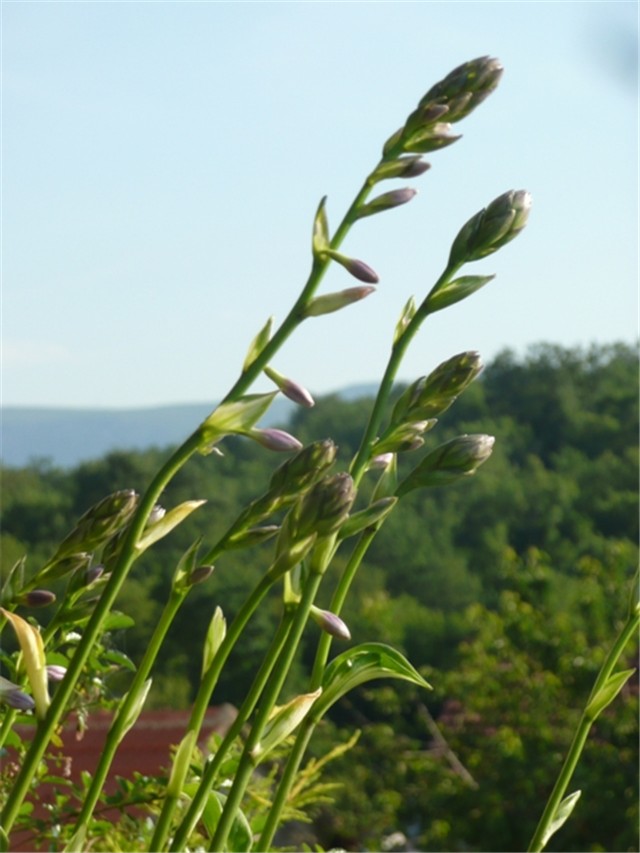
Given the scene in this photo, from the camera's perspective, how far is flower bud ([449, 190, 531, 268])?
42 cm

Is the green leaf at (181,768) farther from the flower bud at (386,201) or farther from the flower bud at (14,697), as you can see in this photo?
the flower bud at (386,201)

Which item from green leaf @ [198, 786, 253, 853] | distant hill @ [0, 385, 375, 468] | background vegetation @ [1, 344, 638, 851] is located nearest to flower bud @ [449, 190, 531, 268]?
green leaf @ [198, 786, 253, 853]

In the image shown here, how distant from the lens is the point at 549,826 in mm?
450

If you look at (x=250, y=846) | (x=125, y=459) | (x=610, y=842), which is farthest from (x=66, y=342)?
(x=250, y=846)

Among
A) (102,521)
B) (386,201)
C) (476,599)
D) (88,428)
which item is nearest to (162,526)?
(102,521)

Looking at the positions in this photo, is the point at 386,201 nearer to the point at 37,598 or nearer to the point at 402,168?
the point at 402,168

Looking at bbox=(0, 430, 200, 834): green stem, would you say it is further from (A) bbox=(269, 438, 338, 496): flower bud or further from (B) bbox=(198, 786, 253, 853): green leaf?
(B) bbox=(198, 786, 253, 853): green leaf

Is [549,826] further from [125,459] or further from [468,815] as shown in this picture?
[125,459]

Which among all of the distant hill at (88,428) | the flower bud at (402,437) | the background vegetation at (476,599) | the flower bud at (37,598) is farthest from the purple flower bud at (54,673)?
the distant hill at (88,428)

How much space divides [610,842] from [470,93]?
5261 mm

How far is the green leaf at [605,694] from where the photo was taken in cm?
46

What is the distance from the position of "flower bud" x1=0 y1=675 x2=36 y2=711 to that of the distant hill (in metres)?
11.7

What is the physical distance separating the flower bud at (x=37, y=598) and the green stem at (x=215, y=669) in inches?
2.3

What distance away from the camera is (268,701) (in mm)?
383
